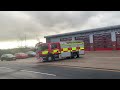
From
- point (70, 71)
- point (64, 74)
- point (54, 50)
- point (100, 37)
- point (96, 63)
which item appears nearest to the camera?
point (64, 74)

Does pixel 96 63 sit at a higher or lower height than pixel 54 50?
lower

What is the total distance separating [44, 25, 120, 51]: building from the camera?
37500 mm

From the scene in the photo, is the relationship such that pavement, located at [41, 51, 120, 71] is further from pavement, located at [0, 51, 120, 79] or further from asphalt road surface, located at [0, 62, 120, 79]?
asphalt road surface, located at [0, 62, 120, 79]

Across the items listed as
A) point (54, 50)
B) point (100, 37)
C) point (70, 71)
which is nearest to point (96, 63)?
point (70, 71)

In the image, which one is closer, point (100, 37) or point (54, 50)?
point (54, 50)

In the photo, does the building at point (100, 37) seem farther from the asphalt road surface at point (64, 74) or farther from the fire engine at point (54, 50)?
the asphalt road surface at point (64, 74)

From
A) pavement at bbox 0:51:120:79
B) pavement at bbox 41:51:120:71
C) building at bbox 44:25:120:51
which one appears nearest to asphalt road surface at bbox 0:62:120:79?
pavement at bbox 0:51:120:79

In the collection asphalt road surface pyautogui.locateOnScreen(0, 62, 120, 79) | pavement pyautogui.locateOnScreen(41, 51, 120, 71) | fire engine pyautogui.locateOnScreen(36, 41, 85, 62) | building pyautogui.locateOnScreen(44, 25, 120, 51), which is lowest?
asphalt road surface pyautogui.locateOnScreen(0, 62, 120, 79)

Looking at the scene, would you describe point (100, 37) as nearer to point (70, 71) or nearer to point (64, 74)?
point (70, 71)

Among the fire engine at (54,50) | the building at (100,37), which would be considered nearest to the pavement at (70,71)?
the fire engine at (54,50)

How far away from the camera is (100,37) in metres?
40.4

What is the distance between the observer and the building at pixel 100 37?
37500mm
